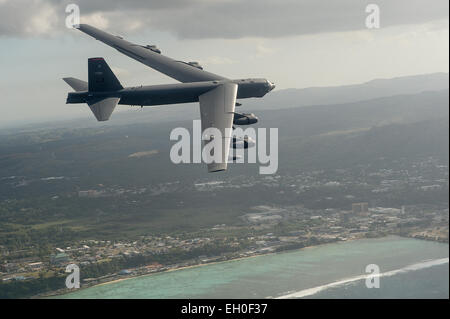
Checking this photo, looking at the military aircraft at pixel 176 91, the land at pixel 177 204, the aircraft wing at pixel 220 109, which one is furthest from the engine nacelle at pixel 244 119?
the land at pixel 177 204

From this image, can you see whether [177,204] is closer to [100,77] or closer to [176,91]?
[100,77]

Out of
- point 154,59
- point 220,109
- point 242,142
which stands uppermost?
point 154,59

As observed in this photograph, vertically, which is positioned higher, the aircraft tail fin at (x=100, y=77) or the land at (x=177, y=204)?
the aircraft tail fin at (x=100, y=77)

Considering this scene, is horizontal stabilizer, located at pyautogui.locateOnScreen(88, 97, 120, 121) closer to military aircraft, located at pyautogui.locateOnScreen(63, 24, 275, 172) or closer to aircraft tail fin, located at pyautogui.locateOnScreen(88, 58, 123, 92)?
military aircraft, located at pyautogui.locateOnScreen(63, 24, 275, 172)

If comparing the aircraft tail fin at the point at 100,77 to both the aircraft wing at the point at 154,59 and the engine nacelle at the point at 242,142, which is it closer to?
the aircraft wing at the point at 154,59

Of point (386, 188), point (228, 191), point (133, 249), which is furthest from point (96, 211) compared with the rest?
point (386, 188)
